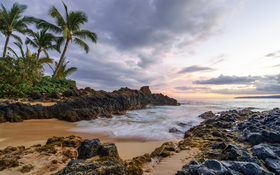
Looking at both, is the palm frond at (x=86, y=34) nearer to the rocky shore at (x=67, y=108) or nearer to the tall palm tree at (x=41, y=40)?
→ the tall palm tree at (x=41, y=40)

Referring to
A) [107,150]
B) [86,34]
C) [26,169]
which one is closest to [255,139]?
[107,150]

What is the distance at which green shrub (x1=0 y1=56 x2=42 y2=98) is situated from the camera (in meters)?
8.64

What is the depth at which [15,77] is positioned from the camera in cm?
912

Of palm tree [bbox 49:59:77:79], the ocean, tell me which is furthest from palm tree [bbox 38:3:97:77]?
the ocean

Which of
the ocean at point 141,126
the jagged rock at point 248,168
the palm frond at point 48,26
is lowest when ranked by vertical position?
the ocean at point 141,126

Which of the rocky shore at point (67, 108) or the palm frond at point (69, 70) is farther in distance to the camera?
the palm frond at point (69, 70)

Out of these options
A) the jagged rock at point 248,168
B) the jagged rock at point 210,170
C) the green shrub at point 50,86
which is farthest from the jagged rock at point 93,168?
the green shrub at point 50,86

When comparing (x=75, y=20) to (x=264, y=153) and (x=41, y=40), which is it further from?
(x=264, y=153)

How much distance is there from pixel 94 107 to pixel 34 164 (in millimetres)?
7328

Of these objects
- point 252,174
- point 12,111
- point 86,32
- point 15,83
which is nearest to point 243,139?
point 252,174

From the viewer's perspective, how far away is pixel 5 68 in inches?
353

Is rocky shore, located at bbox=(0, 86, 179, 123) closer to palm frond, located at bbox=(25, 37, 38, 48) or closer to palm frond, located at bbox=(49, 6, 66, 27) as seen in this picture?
palm frond, located at bbox=(49, 6, 66, 27)

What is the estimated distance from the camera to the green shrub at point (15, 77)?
8.64 meters

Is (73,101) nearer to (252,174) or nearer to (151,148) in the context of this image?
(151,148)
